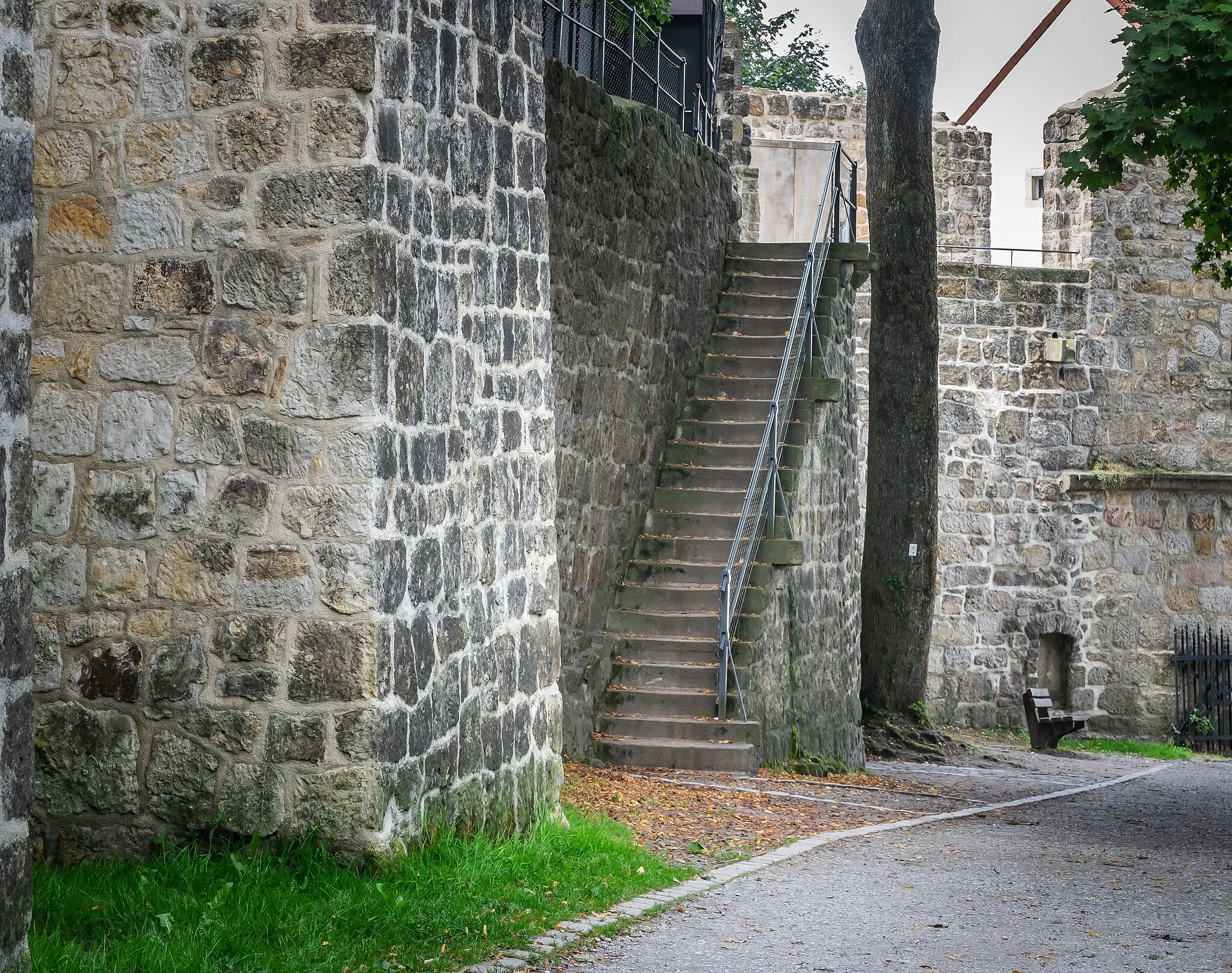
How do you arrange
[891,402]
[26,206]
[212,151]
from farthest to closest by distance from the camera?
[891,402]
[212,151]
[26,206]

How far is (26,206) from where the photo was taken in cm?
373

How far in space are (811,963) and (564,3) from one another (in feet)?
27.8

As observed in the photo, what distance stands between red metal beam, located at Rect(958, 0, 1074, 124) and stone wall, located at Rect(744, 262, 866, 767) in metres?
14.3

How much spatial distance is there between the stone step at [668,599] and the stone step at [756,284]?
3.58 m

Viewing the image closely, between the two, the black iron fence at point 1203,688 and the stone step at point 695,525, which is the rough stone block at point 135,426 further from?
the black iron fence at point 1203,688

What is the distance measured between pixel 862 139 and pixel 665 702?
12530mm

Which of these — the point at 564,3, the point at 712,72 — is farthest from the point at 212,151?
the point at 712,72

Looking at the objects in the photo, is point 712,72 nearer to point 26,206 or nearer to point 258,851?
point 258,851

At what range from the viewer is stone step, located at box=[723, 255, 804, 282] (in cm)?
1432

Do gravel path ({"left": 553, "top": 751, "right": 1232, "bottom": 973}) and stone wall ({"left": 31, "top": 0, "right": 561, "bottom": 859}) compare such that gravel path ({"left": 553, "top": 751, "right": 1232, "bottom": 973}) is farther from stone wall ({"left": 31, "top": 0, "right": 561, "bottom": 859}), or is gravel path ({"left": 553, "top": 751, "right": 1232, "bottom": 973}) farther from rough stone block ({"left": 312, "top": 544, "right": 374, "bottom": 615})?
rough stone block ({"left": 312, "top": 544, "right": 374, "bottom": 615})

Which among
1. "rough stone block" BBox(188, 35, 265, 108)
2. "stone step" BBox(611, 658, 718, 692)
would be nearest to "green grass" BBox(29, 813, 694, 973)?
"rough stone block" BBox(188, 35, 265, 108)

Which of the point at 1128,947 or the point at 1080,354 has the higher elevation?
the point at 1080,354

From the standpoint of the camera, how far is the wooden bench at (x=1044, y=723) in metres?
16.8

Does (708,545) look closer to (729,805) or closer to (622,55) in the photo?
(729,805)
